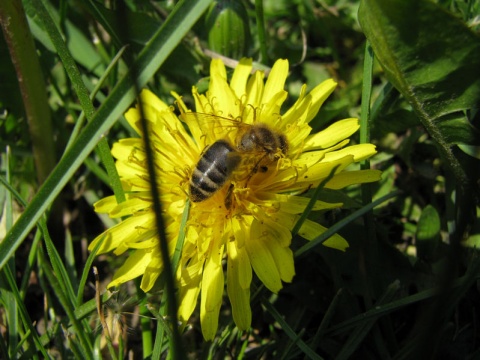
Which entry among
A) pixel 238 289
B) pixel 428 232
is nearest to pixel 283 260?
pixel 238 289

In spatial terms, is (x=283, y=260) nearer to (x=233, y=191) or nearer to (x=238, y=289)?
(x=238, y=289)

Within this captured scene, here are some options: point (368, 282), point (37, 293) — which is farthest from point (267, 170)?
point (37, 293)

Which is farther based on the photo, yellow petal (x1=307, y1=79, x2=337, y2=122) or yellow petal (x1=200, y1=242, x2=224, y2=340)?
yellow petal (x1=307, y1=79, x2=337, y2=122)

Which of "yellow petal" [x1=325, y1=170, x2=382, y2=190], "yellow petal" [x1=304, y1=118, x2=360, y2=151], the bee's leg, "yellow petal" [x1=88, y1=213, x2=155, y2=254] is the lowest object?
"yellow petal" [x1=88, y1=213, x2=155, y2=254]

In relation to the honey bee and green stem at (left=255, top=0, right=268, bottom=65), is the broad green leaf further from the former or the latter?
green stem at (left=255, top=0, right=268, bottom=65)

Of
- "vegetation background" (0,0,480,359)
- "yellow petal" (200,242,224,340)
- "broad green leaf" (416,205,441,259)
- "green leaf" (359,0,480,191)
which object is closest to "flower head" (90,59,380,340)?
"yellow petal" (200,242,224,340)

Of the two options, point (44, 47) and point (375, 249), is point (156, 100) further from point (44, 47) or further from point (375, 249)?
point (375, 249)
